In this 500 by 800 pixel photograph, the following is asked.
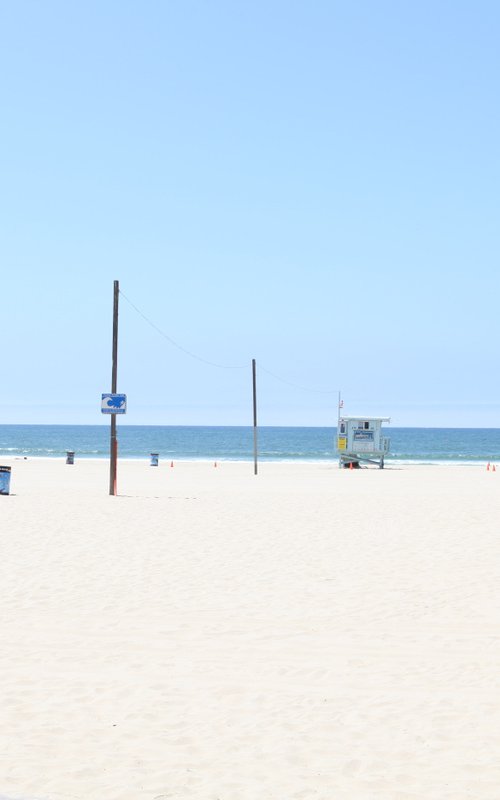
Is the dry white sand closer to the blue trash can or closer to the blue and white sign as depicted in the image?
the blue and white sign

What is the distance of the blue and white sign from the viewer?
26.8m

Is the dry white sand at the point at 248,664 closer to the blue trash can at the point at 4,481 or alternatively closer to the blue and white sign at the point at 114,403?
the blue and white sign at the point at 114,403

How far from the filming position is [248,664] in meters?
8.04

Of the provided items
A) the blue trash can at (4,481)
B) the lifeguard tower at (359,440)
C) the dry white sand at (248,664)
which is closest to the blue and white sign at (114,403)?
the blue trash can at (4,481)

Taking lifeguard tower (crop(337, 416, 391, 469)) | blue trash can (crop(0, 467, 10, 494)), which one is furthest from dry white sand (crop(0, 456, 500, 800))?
lifeguard tower (crop(337, 416, 391, 469))

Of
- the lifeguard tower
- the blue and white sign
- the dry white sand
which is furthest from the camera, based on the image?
the lifeguard tower

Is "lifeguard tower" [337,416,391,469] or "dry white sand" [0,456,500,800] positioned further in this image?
"lifeguard tower" [337,416,391,469]

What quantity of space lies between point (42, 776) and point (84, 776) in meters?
0.24

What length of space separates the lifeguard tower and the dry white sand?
3789cm

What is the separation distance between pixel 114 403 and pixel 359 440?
103ft

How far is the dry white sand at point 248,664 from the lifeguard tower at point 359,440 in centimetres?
3789

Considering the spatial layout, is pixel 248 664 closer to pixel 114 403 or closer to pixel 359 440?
pixel 114 403

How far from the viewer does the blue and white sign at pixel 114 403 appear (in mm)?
26766

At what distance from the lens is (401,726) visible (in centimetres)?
625
